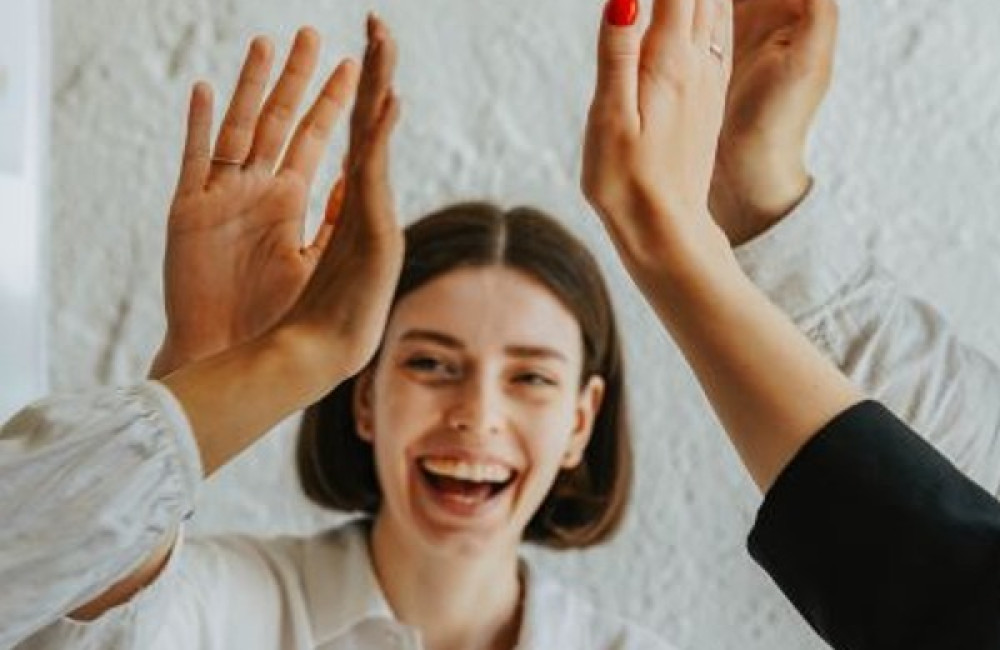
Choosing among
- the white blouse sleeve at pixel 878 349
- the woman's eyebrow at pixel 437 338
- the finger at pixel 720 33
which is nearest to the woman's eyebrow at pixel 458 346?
A: the woman's eyebrow at pixel 437 338

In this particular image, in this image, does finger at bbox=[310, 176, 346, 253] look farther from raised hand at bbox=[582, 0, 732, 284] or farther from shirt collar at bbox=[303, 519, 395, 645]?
shirt collar at bbox=[303, 519, 395, 645]

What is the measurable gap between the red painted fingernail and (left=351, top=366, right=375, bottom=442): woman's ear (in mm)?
302

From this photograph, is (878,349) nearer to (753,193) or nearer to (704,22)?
(753,193)

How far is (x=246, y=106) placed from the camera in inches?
15.2

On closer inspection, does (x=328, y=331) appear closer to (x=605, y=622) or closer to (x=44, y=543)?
(x=44, y=543)

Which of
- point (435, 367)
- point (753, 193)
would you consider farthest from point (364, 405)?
point (753, 193)

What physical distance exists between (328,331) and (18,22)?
11.1 inches

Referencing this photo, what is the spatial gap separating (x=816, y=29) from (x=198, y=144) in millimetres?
171

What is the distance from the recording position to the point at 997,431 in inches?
18.0

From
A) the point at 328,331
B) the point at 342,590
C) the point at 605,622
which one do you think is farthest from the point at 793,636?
the point at 328,331

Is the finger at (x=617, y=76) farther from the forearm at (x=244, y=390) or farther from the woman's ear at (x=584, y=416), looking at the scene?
the woman's ear at (x=584, y=416)

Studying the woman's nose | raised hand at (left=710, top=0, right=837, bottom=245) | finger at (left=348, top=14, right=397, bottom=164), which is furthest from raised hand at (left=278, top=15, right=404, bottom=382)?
the woman's nose

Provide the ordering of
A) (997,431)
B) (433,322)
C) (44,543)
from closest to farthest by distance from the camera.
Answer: (44,543)
(997,431)
(433,322)

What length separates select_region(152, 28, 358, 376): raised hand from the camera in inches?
15.2
